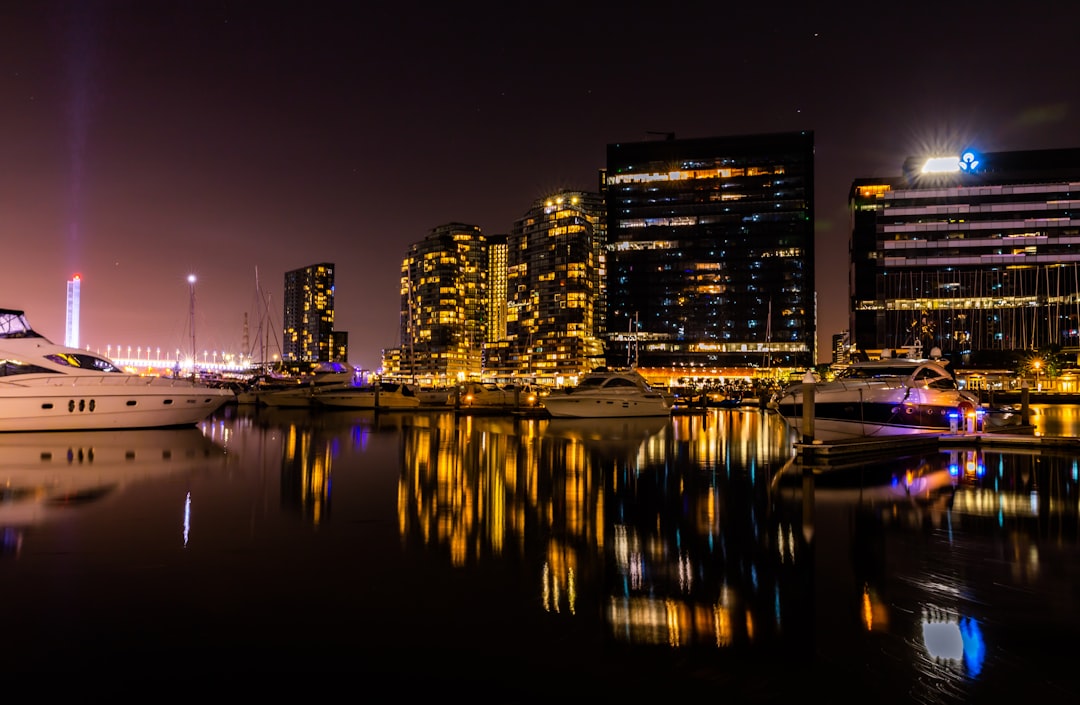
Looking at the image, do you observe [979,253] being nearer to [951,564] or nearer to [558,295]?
[558,295]

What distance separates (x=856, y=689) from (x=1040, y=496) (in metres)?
12.8

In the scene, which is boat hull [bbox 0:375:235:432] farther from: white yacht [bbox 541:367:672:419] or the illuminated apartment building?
the illuminated apartment building

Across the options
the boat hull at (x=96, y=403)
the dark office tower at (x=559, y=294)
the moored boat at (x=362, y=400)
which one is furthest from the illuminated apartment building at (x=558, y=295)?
the boat hull at (x=96, y=403)

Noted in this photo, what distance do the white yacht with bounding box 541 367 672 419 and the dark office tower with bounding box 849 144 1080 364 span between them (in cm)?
7771

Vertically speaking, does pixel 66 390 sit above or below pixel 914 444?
above

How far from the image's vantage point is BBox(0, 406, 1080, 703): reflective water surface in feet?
18.6

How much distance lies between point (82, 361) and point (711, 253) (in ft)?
434

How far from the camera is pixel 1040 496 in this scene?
14609 mm

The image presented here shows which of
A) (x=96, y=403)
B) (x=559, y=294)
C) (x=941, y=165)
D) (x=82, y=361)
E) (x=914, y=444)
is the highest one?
(x=941, y=165)

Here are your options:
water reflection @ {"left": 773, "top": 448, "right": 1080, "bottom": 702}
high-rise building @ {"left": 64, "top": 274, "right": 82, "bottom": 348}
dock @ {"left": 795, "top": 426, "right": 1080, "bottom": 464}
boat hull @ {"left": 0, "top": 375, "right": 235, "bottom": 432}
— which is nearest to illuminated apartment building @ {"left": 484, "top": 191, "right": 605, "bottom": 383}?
high-rise building @ {"left": 64, "top": 274, "right": 82, "bottom": 348}

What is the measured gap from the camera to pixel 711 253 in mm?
143375

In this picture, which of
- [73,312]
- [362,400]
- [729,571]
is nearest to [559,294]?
[73,312]

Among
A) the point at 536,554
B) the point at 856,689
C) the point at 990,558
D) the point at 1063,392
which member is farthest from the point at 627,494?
the point at 1063,392

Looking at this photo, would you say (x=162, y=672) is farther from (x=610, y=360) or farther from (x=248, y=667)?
(x=610, y=360)
